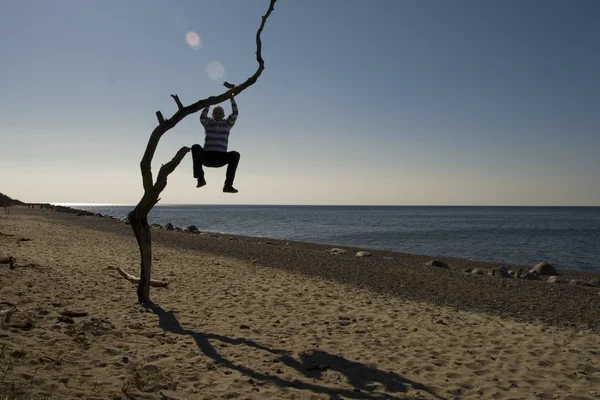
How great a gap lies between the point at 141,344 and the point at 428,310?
7295 mm

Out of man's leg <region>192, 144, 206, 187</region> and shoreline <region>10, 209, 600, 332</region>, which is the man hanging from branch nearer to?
man's leg <region>192, 144, 206, 187</region>

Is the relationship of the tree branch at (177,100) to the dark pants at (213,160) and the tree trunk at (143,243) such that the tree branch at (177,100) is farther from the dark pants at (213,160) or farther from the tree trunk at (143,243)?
the tree trunk at (143,243)

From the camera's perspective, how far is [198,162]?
7.61 meters

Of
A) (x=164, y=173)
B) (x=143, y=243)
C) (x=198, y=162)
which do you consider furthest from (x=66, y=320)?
(x=198, y=162)

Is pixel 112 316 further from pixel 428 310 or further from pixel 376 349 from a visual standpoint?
pixel 428 310

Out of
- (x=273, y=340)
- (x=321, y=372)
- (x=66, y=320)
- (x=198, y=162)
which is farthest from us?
(x=273, y=340)

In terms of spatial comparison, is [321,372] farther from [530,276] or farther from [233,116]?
[530,276]

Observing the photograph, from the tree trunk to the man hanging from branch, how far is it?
90.7 inches

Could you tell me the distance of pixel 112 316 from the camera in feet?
27.5

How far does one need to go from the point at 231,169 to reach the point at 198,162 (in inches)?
23.3

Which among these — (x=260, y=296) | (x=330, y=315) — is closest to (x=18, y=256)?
(x=260, y=296)

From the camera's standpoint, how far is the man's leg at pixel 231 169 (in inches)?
299

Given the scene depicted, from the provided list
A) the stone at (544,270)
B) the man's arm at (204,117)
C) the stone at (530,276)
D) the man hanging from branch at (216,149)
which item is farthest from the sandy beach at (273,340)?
the stone at (544,270)

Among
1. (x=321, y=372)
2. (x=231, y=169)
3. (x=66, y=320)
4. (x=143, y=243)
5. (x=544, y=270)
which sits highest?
(x=231, y=169)
